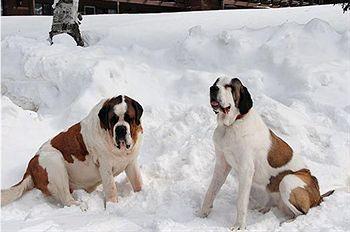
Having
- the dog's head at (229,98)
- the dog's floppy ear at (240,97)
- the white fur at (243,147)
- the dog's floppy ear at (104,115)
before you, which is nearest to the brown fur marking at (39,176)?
the dog's floppy ear at (104,115)

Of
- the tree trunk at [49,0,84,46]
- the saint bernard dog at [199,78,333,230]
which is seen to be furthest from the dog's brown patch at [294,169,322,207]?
the tree trunk at [49,0,84,46]

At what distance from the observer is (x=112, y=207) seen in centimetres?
466

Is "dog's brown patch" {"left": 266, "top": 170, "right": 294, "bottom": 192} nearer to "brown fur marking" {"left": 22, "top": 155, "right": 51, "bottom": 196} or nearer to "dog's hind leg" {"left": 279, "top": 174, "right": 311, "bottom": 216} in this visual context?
"dog's hind leg" {"left": 279, "top": 174, "right": 311, "bottom": 216}

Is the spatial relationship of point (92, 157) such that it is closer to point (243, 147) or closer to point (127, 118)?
point (127, 118)

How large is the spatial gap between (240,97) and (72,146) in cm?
174

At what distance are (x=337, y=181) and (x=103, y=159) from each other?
2.35 m

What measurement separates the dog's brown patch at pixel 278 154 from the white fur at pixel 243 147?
4 centimetres

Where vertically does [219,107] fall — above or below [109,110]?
above

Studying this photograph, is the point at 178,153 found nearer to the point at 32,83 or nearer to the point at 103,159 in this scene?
the point at 103,159

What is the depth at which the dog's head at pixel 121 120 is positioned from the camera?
4.54 m

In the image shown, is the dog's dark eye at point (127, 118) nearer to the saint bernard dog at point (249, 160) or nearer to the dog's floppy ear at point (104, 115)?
the dog's floppy ear at point (104, 115)

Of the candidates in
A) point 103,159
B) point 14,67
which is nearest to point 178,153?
point 103,159

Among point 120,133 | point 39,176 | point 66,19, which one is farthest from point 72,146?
point 66,19

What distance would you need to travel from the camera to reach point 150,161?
Result: 5.67 meters
